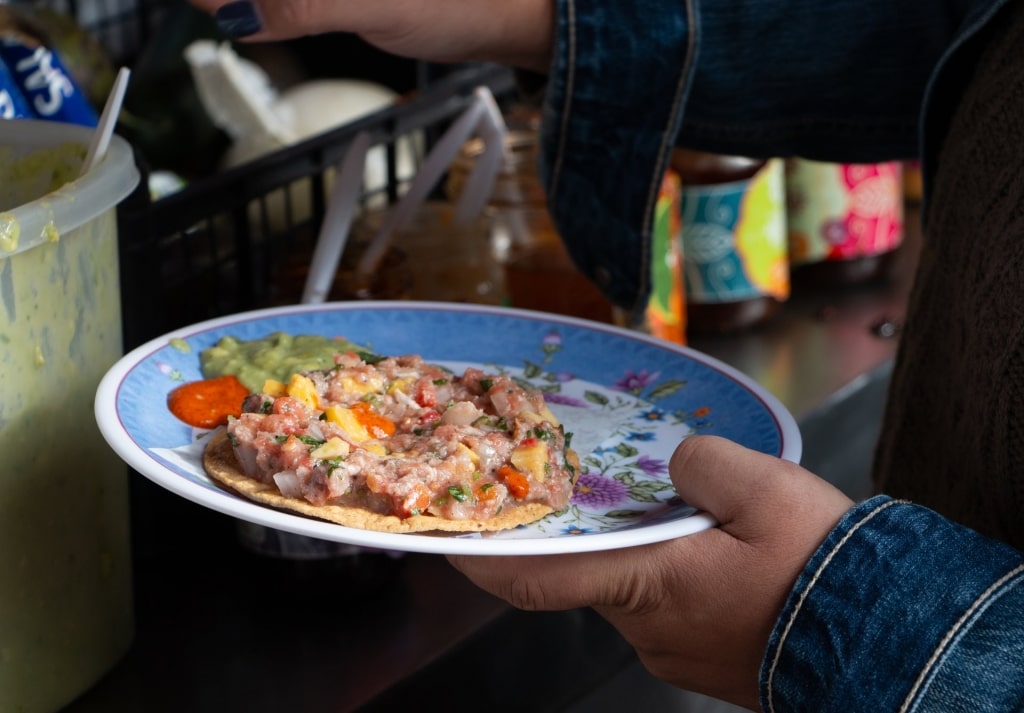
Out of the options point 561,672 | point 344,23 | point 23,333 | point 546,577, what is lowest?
point 561,672

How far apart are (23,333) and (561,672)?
0.52m

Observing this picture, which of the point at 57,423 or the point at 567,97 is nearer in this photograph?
the point at 57,423

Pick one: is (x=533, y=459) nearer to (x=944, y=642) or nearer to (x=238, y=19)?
(x=944, y=642)

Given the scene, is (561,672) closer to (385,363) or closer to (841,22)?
(385,363)

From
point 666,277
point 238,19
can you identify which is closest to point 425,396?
point 238,19

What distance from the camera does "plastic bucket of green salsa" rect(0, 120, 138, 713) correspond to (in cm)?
70

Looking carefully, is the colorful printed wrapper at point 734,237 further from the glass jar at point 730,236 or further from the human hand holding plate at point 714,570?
the human hand holding plate at point 714,570

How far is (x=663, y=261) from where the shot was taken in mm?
1318

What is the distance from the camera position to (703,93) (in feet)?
3.57

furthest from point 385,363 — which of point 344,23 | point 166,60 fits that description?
point 166,60

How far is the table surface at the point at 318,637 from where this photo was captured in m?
0.88

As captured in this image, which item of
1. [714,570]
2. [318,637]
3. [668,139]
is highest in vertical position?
[668,139]

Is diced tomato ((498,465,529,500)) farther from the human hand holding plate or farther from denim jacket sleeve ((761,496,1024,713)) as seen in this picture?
denim jacket sleeve ((761,496,1024,713))

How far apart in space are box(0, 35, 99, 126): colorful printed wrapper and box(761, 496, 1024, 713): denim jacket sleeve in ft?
2.38
